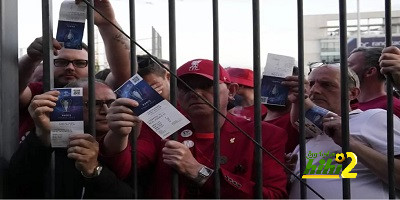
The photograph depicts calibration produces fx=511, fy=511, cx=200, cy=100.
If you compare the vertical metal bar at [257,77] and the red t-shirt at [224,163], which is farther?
the red t-shirt at [224,163]

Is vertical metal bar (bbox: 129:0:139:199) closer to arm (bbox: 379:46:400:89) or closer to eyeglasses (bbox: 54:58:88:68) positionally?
arm (bbox: 379:46:400:89)

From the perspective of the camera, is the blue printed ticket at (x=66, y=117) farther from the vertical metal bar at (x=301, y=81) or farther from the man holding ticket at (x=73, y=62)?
the vertical metal bar at (x=301, y=81)

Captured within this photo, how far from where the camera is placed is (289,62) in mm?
1977

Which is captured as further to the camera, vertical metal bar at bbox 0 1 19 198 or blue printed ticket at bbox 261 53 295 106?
blue printed ticket at bbox 261 53 295 106

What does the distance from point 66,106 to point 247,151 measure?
752 millimetres

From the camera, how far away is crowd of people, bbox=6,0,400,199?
5.63 ft

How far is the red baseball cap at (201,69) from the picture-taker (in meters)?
2.19

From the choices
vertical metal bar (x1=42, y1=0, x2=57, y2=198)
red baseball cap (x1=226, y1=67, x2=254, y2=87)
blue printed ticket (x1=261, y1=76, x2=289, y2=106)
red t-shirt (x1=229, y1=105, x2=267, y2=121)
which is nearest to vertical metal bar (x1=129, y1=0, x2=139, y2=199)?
vertical metal bar (x1=42, y1=0, x2=57, y2=198)

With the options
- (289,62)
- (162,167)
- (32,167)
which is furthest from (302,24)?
(32,167)

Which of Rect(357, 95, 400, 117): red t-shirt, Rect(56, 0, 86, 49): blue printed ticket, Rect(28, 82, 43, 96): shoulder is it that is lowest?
Rect(357, 95, 400, 117): red t-shirt

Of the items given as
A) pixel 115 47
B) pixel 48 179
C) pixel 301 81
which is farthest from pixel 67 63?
pixel 301 81

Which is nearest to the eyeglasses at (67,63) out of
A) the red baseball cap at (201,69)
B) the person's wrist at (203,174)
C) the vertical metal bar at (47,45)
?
the red baseball cap at (201,69)

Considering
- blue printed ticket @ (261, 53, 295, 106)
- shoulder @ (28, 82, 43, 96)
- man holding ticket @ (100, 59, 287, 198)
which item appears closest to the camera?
man holding ticket @ (100, 59, 287, 198)

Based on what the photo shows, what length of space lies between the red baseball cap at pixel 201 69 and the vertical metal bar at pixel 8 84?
747 mm
